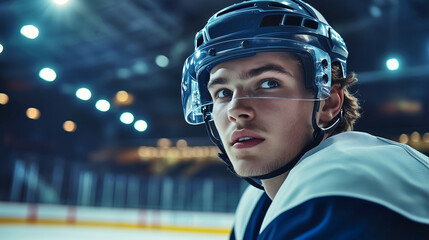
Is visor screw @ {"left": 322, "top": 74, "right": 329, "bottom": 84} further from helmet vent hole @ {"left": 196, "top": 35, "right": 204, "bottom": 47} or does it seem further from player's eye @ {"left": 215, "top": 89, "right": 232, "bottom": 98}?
helmet vent hole @ {"left": 196, "top": 35, "right": 204, "bottom": 47}

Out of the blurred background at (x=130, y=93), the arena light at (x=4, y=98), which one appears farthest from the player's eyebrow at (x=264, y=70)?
the arena light at (x=4, y=98)

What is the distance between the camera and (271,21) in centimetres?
108

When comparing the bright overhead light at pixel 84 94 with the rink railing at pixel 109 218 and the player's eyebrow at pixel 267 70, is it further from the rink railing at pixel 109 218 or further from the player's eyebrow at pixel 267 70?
the player's eyebrow at pixel 267 70

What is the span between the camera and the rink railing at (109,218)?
23.2 feet

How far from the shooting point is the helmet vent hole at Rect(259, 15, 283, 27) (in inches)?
42.2

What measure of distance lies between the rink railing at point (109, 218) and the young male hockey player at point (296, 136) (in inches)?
240

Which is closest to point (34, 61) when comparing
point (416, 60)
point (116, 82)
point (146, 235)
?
point (116, 82)

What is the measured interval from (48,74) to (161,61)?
298cm

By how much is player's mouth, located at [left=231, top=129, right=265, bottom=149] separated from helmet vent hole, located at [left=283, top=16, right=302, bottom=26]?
0.36m

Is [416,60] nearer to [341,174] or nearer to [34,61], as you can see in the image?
[341,174]

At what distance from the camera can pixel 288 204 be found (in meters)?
0.62

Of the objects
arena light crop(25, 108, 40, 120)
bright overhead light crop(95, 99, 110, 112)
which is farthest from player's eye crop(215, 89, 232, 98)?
arena light crop(25, 108, 40, 120)

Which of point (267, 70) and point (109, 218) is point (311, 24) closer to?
point (267, 70)

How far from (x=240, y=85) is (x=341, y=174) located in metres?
0.48
